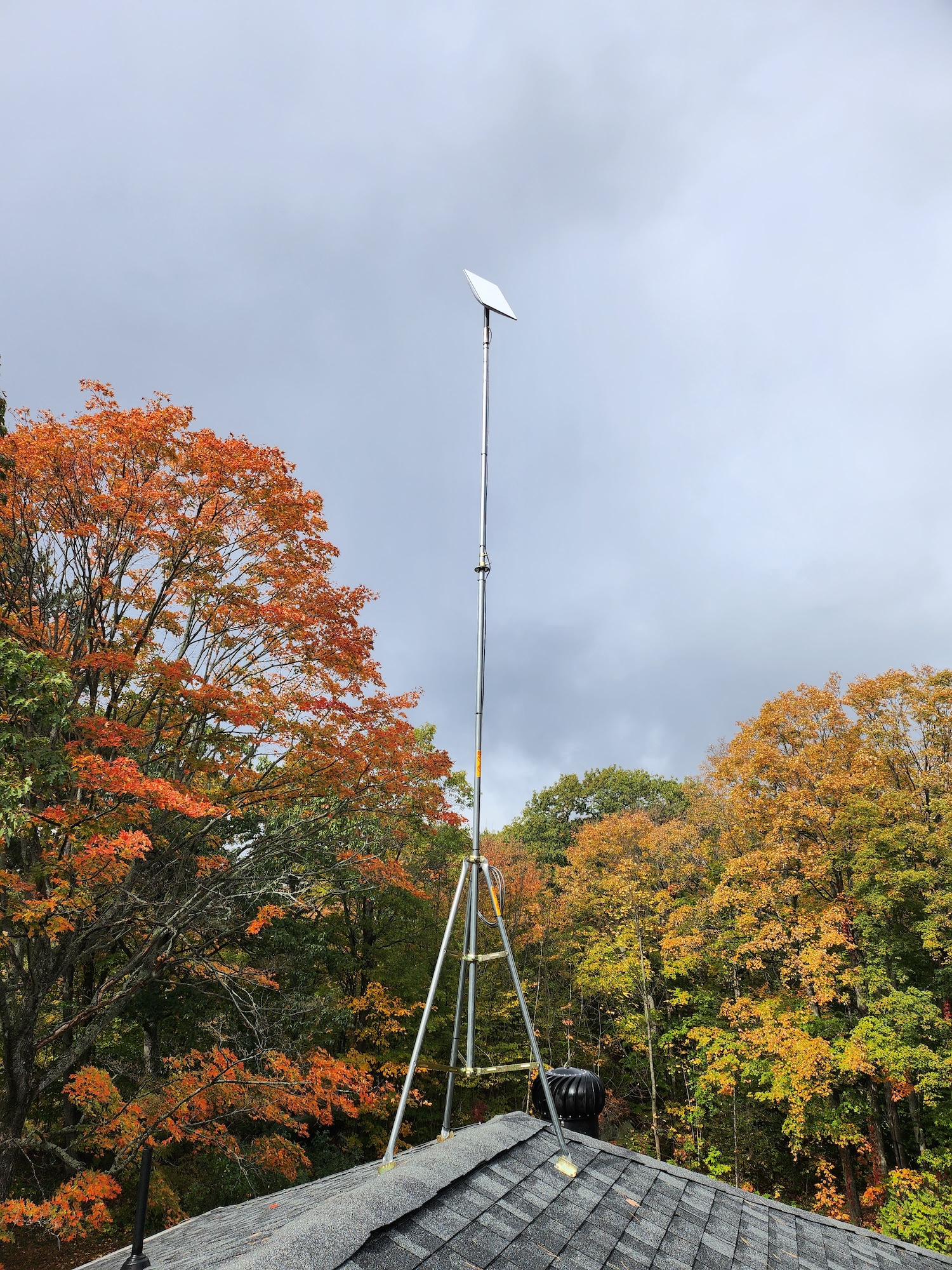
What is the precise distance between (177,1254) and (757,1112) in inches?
656

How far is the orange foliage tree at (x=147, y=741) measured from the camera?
8.18 meters

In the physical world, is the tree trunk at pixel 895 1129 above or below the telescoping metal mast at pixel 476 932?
below

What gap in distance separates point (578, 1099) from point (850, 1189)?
1308 cm

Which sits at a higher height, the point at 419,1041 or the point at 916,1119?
the point at 419,1041

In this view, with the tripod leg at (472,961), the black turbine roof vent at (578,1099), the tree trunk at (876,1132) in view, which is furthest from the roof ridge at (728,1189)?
the tree trunk at (876,1132)

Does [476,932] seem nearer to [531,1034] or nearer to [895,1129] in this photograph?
[531,1034]

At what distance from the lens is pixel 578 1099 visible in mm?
5527

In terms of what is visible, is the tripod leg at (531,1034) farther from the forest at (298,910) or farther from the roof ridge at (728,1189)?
the forest at (298,910)

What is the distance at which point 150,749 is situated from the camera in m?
9.09

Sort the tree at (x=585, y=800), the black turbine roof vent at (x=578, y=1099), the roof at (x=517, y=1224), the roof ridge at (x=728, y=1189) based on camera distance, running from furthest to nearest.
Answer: the tree at (x=585, y=800), the black turbine roof vent at (x=578, y=1099), the roof ridge at (x=728, y=1189), the roof at (x=517, y=1224)

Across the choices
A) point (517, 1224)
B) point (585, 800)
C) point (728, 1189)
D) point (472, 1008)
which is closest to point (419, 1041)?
point (472, 1008)

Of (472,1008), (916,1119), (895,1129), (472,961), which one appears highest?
(472,961)

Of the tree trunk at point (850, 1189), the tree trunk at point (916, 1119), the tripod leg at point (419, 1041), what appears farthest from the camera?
the tree trunk at point (850, 1189)

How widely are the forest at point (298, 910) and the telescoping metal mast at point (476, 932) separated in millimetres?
4915
